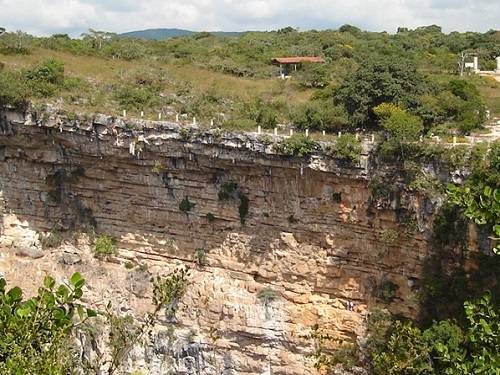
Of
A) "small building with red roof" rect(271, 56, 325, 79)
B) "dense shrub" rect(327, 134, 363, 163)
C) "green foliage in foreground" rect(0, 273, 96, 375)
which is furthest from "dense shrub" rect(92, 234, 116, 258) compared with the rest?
"green foliage in foreground" rect(0, 273, 96, 375)

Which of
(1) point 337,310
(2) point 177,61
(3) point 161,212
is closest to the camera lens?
(1) point 337,310

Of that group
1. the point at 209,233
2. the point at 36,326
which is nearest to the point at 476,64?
the point at 209,233

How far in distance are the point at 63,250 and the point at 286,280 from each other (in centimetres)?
941

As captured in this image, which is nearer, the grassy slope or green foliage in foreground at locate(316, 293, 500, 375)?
green foliage in foreground at locate(316, 293, 500, 375)

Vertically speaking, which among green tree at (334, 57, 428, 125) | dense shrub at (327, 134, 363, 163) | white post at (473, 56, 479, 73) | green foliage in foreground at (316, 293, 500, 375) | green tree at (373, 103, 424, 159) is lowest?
green foliage in foreground at (316, 293, 500, 375)

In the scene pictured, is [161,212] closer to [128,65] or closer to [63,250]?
[63,250]

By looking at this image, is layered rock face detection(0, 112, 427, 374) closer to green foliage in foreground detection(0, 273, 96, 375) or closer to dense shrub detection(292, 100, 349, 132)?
dense shrub detection(292, 100, 349, 132)

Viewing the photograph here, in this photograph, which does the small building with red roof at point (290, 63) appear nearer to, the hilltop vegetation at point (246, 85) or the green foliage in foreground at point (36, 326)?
the hilltop vegetation at point (246, 85)

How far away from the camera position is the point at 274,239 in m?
20.1

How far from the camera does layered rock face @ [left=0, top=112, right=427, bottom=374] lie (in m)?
18.6

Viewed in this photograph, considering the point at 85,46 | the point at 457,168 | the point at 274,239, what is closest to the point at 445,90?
the point at 457,168

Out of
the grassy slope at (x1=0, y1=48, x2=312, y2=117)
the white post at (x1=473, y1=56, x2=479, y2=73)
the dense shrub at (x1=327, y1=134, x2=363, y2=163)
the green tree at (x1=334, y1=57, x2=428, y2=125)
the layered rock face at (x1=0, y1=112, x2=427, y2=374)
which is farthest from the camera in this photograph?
the white post at (x1=473, y1=56, x2=479, y2=73)

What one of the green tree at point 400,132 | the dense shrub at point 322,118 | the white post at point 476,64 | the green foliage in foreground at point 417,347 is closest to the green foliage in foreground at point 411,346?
the green foliage in foreground at point 417,347

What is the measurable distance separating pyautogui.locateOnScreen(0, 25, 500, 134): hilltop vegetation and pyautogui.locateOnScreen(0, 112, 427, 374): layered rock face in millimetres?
1698
